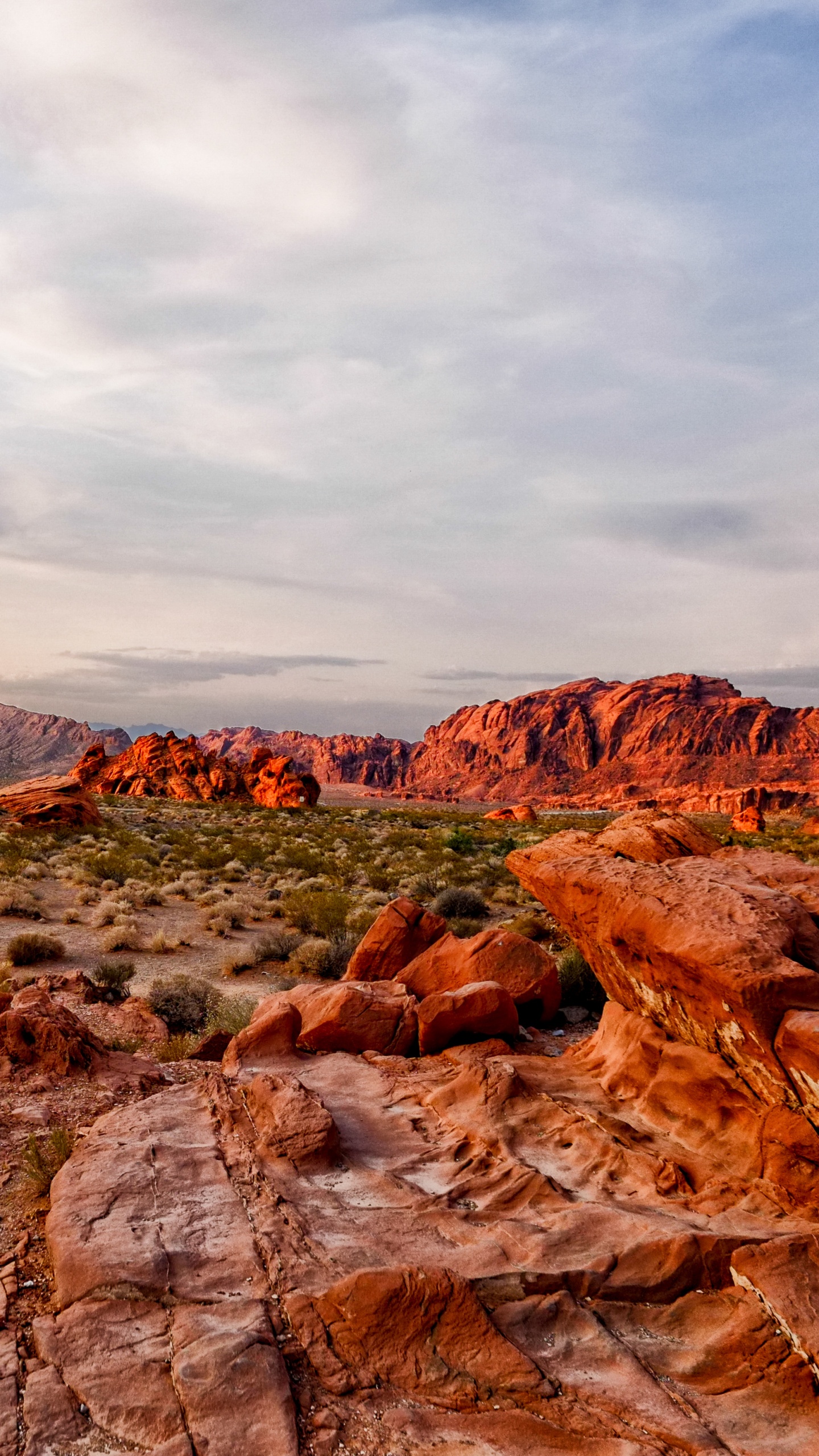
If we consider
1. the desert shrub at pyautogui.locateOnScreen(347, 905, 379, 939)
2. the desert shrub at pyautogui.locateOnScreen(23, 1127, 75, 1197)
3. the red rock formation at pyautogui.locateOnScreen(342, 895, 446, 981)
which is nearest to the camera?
the desert shrub at pyautogui.locateOnScreen(23, 1127, 75, 1197)

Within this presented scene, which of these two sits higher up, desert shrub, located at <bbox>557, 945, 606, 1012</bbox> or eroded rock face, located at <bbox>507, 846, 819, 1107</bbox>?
eroded rock face, located at <bbox>507, 846, 819, 1107</bbox>

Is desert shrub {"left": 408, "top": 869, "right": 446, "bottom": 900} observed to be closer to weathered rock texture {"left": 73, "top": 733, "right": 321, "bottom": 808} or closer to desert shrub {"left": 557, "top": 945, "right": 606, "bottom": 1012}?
desert shrub {"left": 557, "top": 945, "right": 606, "bottom": 1012}

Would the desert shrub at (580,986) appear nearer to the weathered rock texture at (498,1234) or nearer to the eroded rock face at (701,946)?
the eroded rock face at (701,946)

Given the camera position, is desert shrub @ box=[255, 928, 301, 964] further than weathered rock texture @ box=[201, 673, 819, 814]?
No

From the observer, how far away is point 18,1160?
638 centimetres

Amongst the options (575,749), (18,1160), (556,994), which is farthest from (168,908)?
(575,749)

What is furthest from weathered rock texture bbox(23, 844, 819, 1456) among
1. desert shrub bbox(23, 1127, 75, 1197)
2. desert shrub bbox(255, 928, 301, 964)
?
desert shrub bbox(255, 928, 301, 964)

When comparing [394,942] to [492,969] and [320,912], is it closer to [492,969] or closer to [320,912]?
[492,969]

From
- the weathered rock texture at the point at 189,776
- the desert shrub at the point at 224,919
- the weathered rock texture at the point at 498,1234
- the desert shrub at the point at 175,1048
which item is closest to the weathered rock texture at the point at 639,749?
the weathered rock texture at the point at 189,776

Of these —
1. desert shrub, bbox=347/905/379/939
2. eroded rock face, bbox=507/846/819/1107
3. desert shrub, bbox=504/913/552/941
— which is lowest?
desert shrub, bbox=347/905/379/939

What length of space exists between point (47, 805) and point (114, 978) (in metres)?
28.0

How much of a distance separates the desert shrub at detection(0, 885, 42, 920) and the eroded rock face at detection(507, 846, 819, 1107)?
1401cm

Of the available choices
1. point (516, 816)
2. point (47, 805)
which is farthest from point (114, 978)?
point (516, 816)

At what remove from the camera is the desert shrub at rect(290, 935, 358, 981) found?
14.7 metres
